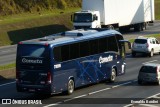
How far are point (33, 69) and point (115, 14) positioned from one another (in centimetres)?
3782

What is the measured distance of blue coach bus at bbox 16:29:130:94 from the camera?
26.0 m

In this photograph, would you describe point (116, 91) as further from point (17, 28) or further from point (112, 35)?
point (17, 28)

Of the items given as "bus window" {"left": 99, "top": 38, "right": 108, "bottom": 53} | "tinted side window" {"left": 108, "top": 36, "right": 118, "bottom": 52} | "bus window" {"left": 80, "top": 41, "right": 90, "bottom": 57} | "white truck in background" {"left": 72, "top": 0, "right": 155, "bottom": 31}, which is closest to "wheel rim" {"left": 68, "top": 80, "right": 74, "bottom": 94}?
"bus window" {"left": 80, "top": 41, "right": 90, "bottom": 57}

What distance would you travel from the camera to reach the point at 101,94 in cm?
2792

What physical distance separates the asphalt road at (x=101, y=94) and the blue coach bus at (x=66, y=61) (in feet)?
1.68

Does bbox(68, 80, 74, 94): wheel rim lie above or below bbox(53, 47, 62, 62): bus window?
below

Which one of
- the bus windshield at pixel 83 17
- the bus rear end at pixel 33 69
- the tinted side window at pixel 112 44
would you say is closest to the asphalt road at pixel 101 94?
the bus rear end at pixel 33 69

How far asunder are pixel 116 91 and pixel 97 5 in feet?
106

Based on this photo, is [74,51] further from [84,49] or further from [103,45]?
[103,45]

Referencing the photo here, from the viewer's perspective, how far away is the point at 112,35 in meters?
32.4

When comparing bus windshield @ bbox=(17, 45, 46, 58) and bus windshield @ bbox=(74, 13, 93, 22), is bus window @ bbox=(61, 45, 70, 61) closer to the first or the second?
bus windshield @ bbox=(17, 45, 46, 58)

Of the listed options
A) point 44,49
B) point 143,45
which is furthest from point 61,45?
point 143,45

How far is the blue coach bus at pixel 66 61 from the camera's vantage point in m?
26.0

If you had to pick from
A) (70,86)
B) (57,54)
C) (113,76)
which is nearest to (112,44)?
(113,76)
